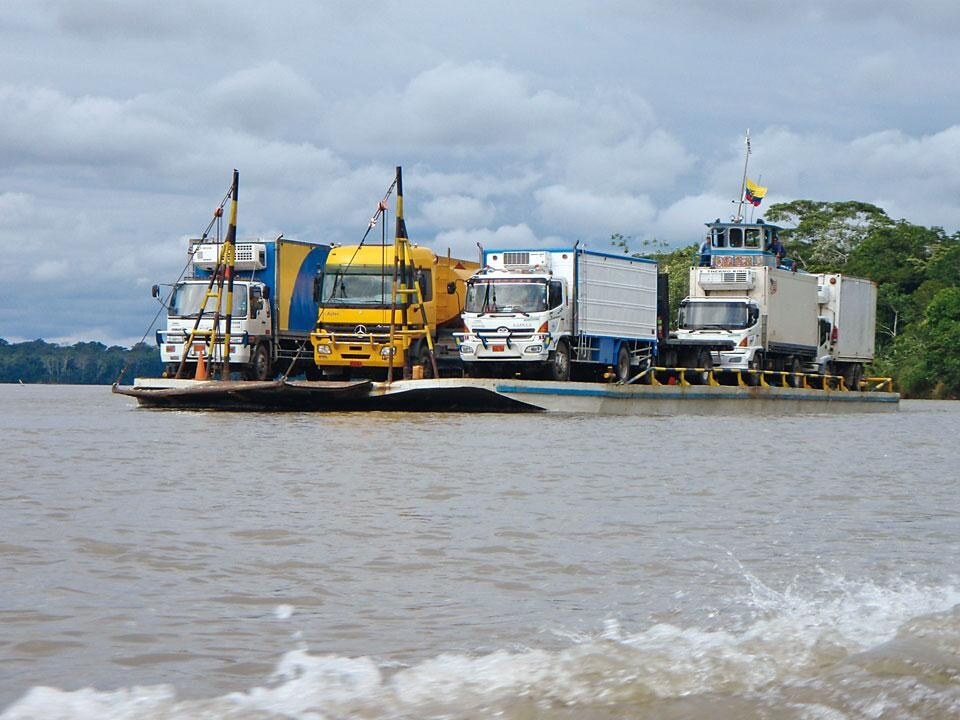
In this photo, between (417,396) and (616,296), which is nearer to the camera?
(417,396)

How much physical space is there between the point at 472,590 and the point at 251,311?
25.5 m

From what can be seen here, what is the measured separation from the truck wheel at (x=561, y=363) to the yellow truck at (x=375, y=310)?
→ 2.41m

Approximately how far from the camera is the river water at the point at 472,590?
20.0 feet

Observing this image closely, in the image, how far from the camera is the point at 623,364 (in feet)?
109

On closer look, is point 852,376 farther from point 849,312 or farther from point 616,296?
point 616,296

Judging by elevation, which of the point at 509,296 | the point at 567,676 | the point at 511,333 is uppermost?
the point at 509,296

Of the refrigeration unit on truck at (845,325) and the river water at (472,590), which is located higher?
the refrigeration unit on truck at (845,325)

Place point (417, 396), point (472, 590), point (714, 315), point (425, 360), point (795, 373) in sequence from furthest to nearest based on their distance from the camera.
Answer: point (795, 373) → point (714, 315) → point (425, 360) → point (417, 396) → point (472, 590)

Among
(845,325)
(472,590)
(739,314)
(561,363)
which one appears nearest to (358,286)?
(561,363)

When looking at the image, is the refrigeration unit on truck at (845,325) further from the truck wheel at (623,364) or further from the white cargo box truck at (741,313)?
the truck wheel at (623,364)

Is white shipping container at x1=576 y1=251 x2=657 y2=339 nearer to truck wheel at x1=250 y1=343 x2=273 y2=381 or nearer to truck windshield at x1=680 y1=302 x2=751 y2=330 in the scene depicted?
truck windshield at x1=680 y1=302 x2=751 y2=330

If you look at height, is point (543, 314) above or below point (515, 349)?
above

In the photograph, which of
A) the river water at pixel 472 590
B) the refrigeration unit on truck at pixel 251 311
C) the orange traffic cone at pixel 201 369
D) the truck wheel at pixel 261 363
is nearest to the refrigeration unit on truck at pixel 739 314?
the refrigeration unit on truck at pixel 251 311

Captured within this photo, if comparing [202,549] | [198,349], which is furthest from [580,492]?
[198,349]
